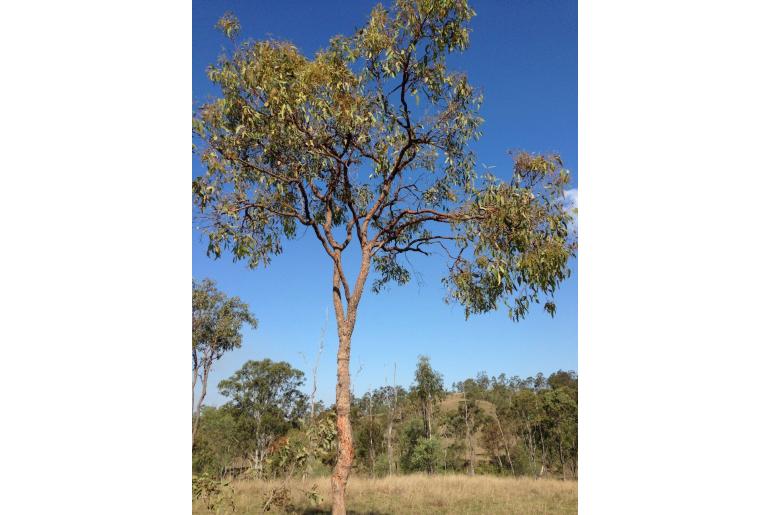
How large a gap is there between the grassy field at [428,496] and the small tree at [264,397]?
5.57 metres

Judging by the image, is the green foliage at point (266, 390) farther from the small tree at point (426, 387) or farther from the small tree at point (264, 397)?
the small tree at point (426, 387)

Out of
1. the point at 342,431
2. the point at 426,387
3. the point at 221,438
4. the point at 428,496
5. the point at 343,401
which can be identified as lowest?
the point at 221,438

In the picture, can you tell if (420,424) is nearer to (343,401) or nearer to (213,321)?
(213,321)

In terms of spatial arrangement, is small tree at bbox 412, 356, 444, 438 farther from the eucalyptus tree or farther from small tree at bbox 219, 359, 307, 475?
the eucalyptus tree

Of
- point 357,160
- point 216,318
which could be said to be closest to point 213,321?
point 216,318

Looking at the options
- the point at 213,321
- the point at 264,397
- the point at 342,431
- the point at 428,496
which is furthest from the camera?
the point at 264,397

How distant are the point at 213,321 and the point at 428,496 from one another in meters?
7.09

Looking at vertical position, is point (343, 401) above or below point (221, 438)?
above

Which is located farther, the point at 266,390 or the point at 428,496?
the point at 266,390

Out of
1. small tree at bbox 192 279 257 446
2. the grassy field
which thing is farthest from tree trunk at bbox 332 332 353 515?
small tree at bbox 192 279 257 446

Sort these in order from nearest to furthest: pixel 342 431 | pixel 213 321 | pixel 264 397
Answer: pixel 342 431 → pixel 213 321 → pixel 264 397

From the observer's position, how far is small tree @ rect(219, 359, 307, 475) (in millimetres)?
15133

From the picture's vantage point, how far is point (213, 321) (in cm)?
1283
